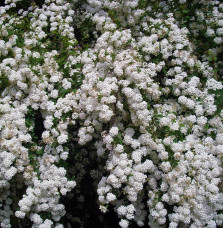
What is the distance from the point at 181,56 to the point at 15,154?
2075 mm

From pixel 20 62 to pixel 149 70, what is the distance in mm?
1371

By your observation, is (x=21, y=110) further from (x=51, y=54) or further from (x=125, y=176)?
(x=125, y=176)

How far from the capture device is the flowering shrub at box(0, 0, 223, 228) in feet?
9.77

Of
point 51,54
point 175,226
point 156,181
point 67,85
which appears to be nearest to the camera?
point 175,226

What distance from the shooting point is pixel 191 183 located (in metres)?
3.00

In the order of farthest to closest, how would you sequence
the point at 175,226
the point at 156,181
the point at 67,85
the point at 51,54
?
the point at 51,54
the point at 67,85
the point at 156,181
the point at 175,226

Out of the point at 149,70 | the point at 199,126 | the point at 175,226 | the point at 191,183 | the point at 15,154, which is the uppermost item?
the point at 149,70

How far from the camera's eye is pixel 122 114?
320cm

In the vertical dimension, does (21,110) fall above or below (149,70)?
below

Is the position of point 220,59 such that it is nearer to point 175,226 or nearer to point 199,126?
point 199,126

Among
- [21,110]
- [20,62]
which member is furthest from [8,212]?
[20,62]

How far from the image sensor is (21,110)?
126 inches

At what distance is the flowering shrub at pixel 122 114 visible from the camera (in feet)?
9.77

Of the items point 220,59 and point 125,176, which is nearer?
point 125,176
